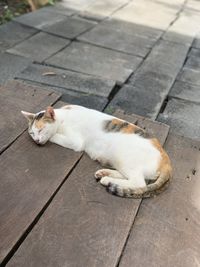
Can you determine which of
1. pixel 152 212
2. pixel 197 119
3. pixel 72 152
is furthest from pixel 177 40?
pixel 152 212

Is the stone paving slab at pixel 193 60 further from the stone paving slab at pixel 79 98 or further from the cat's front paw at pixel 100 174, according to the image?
the cat's front paw at pixel 100 174

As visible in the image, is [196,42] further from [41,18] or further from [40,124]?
[40,124]

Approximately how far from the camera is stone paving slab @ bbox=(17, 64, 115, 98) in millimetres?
3910

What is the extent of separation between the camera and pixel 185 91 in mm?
4207

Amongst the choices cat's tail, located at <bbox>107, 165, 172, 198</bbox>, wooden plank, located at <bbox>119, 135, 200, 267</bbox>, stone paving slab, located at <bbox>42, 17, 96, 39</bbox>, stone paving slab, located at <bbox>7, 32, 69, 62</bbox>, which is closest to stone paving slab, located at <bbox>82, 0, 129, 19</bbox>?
stone paving slab, located at <bbox>42, 17, 96, 39</bbox>

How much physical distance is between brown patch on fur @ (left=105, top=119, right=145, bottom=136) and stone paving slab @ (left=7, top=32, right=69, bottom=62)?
6.41ft

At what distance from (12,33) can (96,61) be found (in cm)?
125

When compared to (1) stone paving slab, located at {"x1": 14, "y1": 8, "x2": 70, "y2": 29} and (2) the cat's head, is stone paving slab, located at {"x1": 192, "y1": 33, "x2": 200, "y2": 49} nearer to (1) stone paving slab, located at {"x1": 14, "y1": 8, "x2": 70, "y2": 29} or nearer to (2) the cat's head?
(1) stone paving slab, located at {"x1": 14, "y1": 8, "x2": 70, "y2": 29}

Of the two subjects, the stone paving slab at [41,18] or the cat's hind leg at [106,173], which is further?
the stone paving slab at [41,18]

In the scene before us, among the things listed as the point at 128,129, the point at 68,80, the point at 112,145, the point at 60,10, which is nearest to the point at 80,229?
the point at 112,145

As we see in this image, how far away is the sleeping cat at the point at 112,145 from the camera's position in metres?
2.48

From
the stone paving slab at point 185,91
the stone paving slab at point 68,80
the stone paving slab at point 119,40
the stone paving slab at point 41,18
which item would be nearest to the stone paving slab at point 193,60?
the stone paving slab at point 119,40

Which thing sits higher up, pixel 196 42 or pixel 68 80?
pixel 68 80

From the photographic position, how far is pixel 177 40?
19.0 feet
